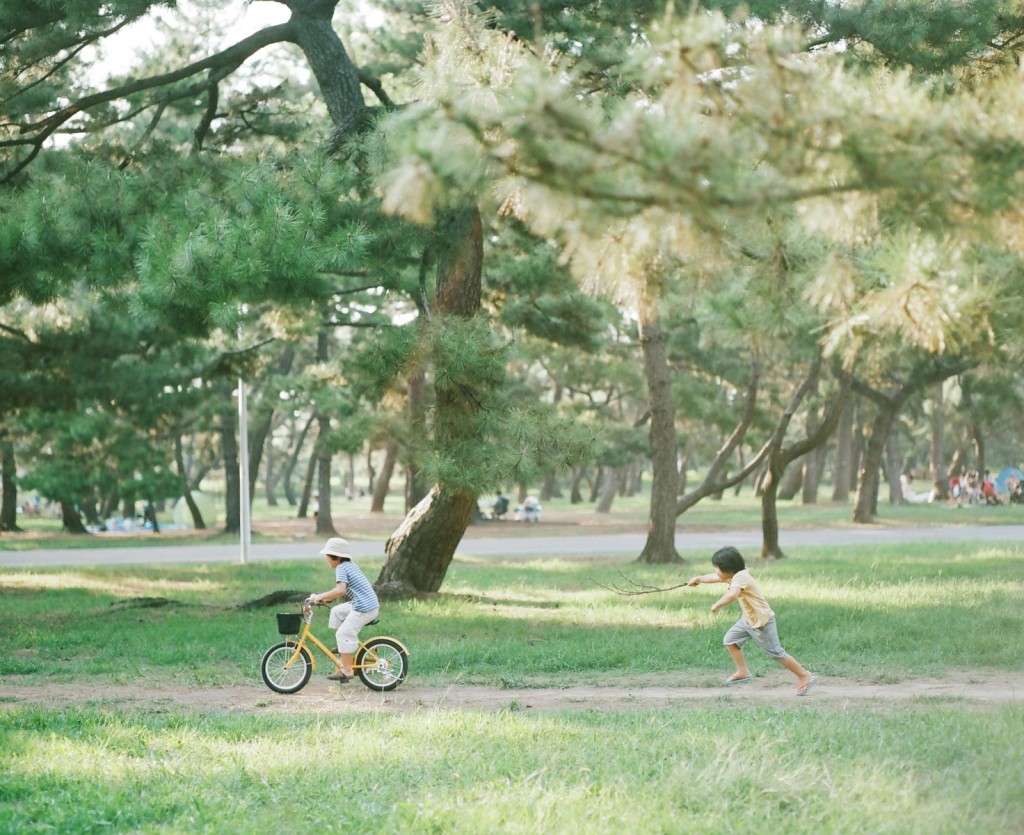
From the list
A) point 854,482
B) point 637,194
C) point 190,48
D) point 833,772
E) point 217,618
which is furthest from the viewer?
point 854,482

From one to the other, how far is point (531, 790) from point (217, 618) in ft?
31.2

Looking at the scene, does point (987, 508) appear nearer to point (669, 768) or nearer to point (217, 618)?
point (217, 618)

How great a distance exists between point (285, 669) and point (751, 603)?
12.4 ft

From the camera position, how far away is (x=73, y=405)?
708 inches

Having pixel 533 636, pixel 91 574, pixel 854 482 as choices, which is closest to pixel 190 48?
pixel 91 574

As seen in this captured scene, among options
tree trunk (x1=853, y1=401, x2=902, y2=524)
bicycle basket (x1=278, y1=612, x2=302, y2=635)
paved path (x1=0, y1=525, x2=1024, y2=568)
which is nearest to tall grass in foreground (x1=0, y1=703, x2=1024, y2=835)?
bicycle basket (x1=278, y1=612, x2=302, y2=635)

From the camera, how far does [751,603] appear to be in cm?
926

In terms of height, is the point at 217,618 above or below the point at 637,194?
below

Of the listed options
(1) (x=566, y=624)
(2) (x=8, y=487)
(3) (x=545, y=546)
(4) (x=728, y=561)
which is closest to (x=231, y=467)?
(2) (x=8, y=487)

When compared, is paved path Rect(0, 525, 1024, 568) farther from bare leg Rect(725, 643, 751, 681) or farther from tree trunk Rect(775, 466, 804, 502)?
tree trunk Rect(775, 466, 804, 502)

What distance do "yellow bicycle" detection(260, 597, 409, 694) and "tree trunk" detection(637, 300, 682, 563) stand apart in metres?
11.5

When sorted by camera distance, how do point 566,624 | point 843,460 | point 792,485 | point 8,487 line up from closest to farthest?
point 566,624 < point 8,487 < point 843,460 < point 792,485

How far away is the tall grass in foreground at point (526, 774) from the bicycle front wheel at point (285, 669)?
65.8 inches

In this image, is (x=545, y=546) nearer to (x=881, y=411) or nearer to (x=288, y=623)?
(x=881, y=411)
